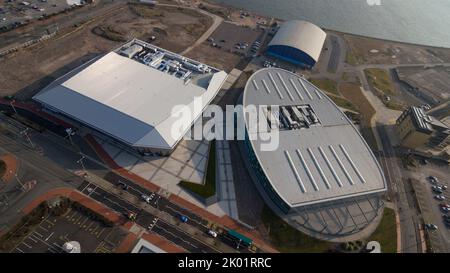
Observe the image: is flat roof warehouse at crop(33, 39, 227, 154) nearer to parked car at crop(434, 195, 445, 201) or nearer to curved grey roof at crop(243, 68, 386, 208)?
curved grey roof at crop(243, 68, 386, 208)

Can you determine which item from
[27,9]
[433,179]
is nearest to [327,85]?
[433,179]

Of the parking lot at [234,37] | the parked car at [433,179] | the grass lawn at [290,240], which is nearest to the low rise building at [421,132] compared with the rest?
the parked car at [433,179]

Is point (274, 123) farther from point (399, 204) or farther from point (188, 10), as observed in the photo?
point (188, 10)

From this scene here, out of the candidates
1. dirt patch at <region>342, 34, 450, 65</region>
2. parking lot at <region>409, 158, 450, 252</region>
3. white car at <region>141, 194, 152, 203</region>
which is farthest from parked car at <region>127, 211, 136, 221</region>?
dirt patch at <region>342, 34, 450, 65</region>

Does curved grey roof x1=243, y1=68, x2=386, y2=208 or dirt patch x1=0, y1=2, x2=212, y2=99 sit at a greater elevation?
dirt patch x1=0, y1=2, x2=212, y2=99

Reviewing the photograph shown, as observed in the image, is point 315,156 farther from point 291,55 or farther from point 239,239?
point 291,55
